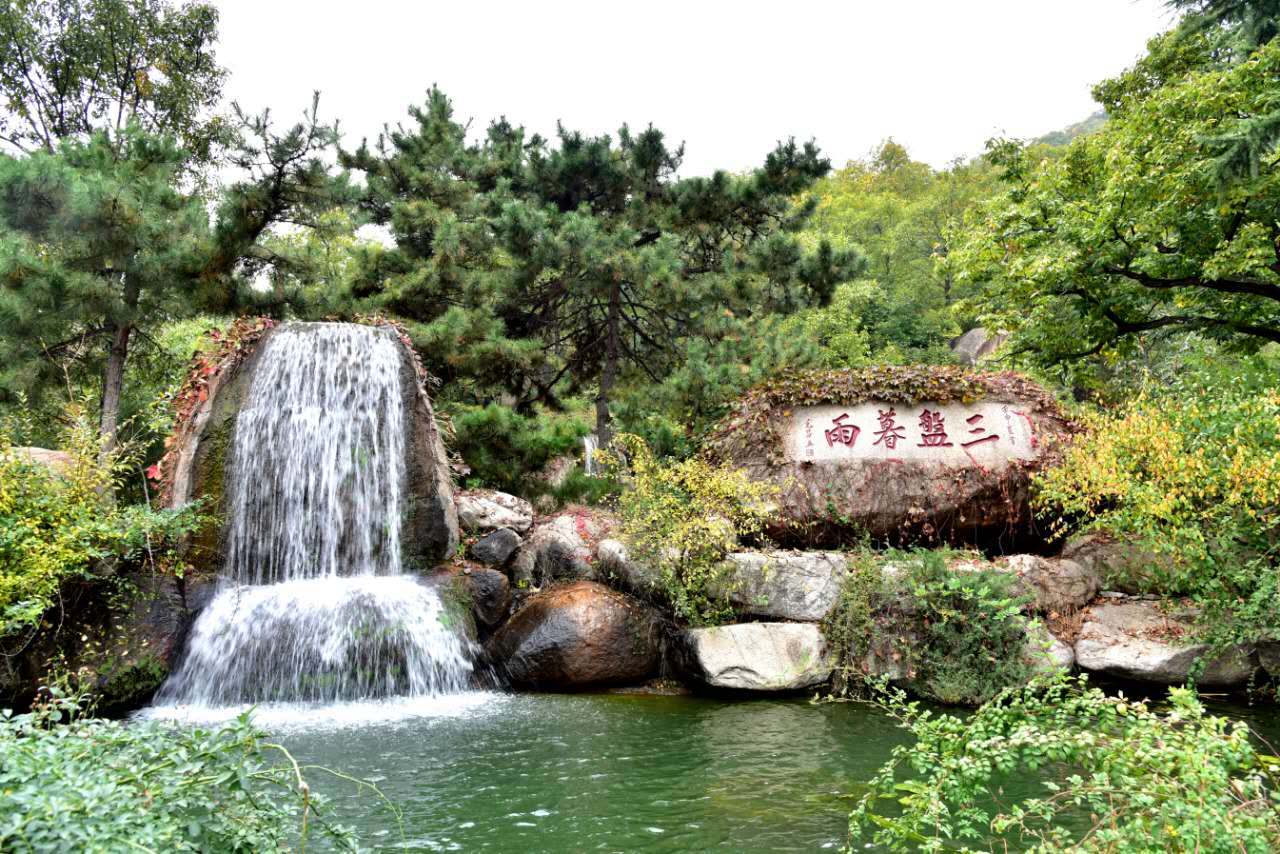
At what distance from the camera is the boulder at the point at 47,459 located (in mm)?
7910

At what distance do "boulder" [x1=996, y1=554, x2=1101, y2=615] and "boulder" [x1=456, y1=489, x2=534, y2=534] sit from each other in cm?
562

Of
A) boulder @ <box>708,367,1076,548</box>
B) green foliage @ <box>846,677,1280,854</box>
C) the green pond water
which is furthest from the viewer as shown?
boulder @ <box>708,367,1076,548</box>

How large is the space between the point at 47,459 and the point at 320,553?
300 centimetres

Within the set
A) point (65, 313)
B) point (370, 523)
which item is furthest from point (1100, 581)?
point (65, 313)

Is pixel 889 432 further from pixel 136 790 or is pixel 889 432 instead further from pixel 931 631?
pixel 136 790

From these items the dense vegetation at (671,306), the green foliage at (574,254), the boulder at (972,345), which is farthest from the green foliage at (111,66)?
the boulder at (972,345)

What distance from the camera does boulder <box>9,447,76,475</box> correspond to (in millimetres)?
7910

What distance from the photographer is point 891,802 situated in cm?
491

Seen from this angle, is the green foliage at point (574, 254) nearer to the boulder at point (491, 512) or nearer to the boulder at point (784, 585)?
the boulder at point (491, 512)

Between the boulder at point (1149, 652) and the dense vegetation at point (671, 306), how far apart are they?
34 centimetres

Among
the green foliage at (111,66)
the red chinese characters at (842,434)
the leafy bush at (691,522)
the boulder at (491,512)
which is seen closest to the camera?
the leafy bush at (691,522)

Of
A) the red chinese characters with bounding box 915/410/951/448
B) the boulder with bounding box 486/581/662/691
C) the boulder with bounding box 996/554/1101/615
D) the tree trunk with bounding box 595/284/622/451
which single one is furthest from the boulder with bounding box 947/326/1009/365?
the boulder with bounding box 486/581/662/691

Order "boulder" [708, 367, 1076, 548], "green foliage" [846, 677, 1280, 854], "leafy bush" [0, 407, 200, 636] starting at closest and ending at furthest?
1. "green foliage" [846, 677, 1280, 854]
2. "leafy bush" [0, 407, 200, 636]
3. "boulder" [708, 367, 1076, 548]

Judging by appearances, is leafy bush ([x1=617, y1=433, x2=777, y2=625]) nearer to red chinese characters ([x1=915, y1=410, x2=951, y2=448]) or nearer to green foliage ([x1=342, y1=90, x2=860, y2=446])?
red chinese characters ([x1=915, y1=410, x2=951, y2=448])
